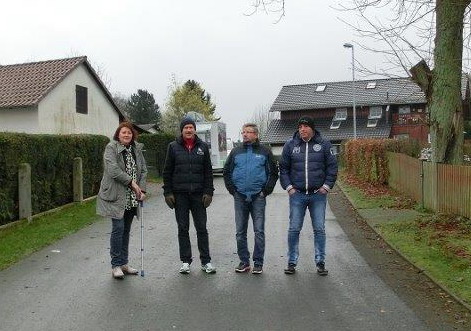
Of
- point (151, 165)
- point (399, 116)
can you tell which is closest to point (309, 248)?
point (151, 165)

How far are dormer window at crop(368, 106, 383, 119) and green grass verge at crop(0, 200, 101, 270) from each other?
4197 cm

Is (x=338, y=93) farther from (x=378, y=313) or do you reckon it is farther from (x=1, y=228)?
(x=378, y=313)

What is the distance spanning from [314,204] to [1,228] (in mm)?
6368

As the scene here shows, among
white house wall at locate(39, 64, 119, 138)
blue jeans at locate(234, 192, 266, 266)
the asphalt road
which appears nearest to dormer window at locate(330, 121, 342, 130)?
white house wall at locate(39, 64, 119, 138)

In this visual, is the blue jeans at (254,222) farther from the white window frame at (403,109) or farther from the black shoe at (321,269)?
the white window frame at (403,109)

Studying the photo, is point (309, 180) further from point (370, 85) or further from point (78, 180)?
point (370, 85)

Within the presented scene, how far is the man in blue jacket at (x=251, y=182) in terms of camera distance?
738cm

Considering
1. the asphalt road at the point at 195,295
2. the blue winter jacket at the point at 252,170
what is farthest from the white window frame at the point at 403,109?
the blue winter jacket at the point at 252,170

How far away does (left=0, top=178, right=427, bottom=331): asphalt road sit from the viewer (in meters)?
5.43

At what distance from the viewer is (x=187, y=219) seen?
7539 millimetres

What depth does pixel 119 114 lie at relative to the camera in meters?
33.3

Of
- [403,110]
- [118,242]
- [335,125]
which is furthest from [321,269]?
[335,125]

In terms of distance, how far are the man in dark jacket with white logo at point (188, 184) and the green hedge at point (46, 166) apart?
509 cm

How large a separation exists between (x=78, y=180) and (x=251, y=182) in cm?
917
